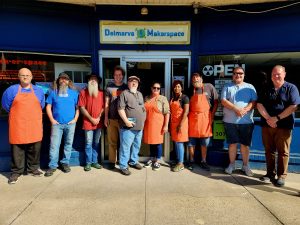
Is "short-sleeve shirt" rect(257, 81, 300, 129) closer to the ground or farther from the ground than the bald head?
closer to the ground

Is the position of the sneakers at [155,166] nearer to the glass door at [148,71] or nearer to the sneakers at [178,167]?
the sneakers at [178,167]

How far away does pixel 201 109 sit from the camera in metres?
4.20

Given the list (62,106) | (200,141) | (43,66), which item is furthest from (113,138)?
(43,66)

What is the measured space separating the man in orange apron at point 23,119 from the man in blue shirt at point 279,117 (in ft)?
11.9

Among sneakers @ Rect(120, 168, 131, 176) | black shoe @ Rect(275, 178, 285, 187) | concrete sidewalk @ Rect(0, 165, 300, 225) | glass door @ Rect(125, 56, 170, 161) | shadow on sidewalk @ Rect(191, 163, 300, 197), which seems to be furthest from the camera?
glass door @ Rect(125, 56, 170, 161)

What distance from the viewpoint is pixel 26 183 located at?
3.76 m

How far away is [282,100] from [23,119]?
4.02 m

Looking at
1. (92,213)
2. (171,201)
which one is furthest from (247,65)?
(92,213)

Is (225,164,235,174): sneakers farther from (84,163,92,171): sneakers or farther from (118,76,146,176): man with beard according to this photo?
(84,163,92,171): sneakers

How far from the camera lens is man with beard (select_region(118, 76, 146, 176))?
3.97 m

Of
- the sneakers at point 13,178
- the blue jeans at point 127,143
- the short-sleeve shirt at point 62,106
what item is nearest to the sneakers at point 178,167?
the blue jeans at point 127,143

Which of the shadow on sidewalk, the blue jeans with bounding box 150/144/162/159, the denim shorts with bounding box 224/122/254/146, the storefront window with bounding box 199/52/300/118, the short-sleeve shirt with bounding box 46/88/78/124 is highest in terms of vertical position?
the storefront window with bounding box 199/52/300/118

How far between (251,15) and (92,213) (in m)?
4.20

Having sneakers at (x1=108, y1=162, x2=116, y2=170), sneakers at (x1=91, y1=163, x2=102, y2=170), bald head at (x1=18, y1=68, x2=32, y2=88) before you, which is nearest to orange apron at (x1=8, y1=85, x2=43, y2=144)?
bald head at (x1=18, y1=68, x2=32, y2=88)
